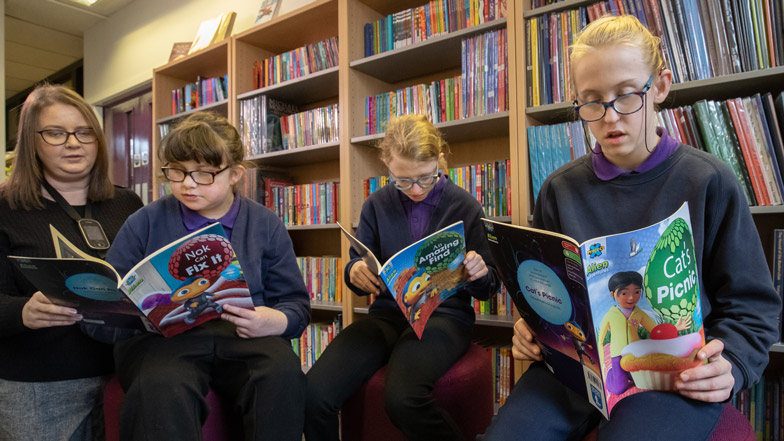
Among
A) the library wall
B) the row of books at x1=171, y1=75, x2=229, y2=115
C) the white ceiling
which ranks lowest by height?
the row of books at x1=171, y1=75, x2=229, y2=115

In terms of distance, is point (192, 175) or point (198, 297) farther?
point (192, 175)

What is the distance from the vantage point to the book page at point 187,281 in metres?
0.92

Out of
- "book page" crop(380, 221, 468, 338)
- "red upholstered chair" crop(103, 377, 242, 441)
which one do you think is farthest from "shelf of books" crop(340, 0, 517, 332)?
"red upholstered chair" crop(103, 377, 242, 441)

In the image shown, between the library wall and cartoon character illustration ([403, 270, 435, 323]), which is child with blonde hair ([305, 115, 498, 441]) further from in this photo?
the library wall

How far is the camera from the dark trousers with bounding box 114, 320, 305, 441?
97cm

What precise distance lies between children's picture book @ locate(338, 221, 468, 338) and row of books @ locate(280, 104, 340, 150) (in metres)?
1.31

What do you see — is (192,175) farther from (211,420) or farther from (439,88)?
(439,88)

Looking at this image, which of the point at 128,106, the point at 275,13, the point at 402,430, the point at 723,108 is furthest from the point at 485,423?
the point at 128,106

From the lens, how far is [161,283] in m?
0.95

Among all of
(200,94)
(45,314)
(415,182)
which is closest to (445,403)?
(415,182)

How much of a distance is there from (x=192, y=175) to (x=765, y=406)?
5.96ft

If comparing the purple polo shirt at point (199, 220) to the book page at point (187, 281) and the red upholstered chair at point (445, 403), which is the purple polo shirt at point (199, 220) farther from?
the red upholstered chair at point (445, 403)

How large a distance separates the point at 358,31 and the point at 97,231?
57.9 inches

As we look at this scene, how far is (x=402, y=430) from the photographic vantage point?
3.81 feet
